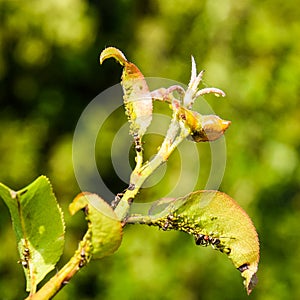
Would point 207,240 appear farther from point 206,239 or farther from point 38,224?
point 38,224

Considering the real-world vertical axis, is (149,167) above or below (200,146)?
below

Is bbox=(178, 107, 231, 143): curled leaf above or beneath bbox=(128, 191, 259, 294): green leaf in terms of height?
above

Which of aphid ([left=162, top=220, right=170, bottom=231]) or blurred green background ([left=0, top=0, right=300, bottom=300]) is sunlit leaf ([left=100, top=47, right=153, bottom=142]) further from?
blurred green background ([left=0, top=0, right=300, bottom=300])

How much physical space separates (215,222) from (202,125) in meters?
0.07

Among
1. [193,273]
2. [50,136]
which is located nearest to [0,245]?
[50,136]

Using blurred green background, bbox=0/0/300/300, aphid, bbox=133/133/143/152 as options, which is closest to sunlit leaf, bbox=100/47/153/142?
aphid, bbox=133/133/143/152

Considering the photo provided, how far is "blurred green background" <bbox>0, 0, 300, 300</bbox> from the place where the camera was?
237 cm

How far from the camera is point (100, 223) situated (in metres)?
0.41

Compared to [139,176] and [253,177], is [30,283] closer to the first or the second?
[139,176]

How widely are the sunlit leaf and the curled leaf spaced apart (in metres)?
0.05

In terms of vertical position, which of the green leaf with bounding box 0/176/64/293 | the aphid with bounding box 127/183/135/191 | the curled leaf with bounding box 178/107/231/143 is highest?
the curled leaf with bounding box 178/107/231/143

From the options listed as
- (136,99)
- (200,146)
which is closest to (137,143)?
(136,99)

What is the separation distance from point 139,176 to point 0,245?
2308 mm

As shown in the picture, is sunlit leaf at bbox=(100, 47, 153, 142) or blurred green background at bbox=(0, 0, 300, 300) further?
blurred green background at bbox=(0, 0, 300, 300)
